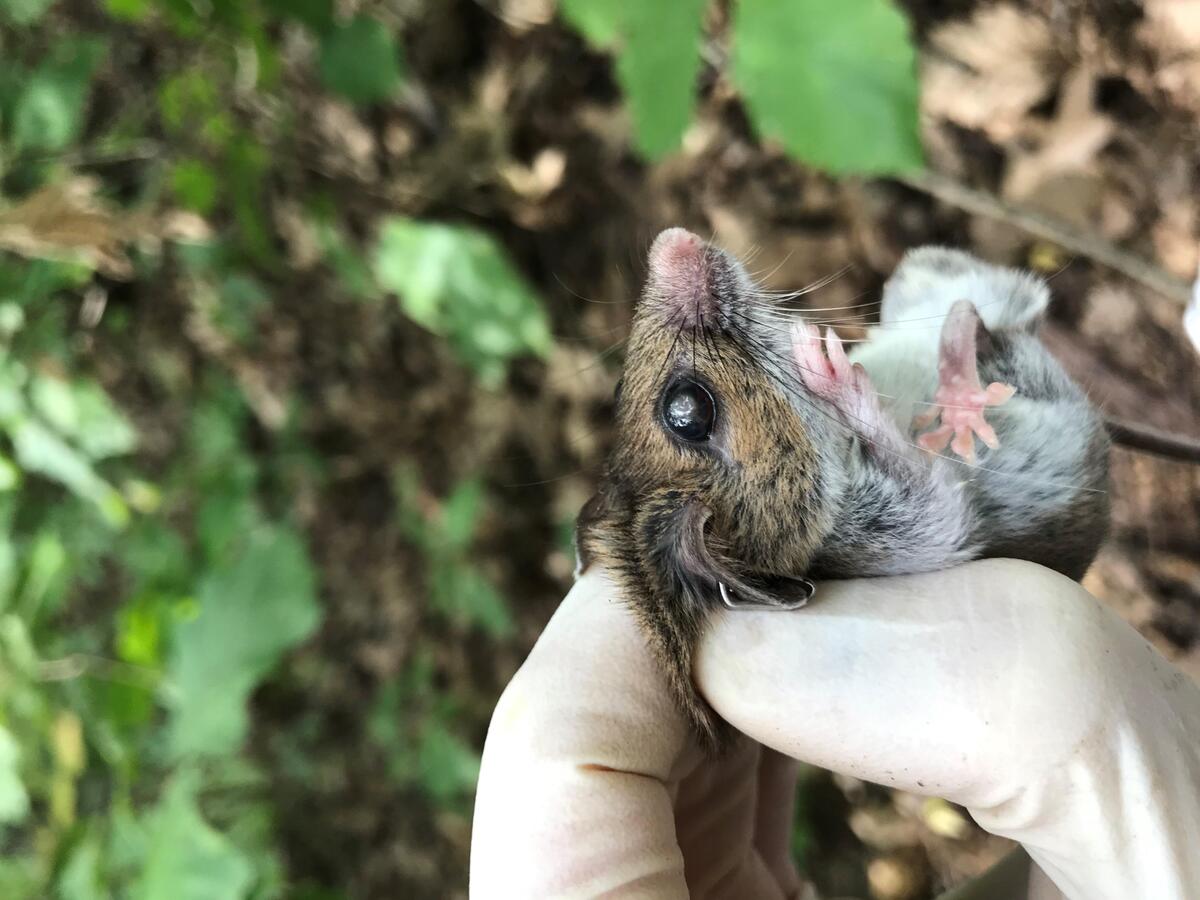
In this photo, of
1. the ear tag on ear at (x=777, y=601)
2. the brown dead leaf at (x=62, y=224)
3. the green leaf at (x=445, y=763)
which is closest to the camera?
the ear tag on ear at (x=777, y=601)

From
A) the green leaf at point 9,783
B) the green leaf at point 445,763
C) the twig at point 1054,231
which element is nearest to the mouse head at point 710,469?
the twig at point 1054,231

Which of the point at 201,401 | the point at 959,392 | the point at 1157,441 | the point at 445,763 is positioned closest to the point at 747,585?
the point at 959,392

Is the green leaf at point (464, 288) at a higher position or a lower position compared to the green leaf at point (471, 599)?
higher

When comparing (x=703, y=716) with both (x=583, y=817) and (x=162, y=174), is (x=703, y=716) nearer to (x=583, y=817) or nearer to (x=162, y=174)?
(x=583, y=817)

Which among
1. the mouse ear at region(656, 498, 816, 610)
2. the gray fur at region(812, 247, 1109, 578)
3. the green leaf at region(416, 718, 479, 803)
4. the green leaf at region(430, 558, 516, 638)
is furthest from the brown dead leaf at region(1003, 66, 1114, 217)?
the green leaf at region(416, 718, 479, 803)

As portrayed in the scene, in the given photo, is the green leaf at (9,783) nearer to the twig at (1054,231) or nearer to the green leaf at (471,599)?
the green leaf at (471,599)

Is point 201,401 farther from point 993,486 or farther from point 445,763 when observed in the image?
point 993,486

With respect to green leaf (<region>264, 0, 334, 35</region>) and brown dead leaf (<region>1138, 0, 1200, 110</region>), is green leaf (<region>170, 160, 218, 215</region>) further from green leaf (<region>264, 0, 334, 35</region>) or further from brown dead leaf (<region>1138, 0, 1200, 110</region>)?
brown dead leaf (<region>1138, 0, 1200, 110</region>)
